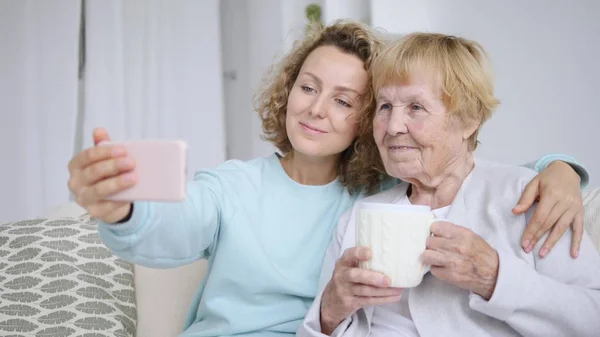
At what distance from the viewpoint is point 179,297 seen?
1.88 m

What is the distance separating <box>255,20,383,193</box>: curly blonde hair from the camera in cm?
164

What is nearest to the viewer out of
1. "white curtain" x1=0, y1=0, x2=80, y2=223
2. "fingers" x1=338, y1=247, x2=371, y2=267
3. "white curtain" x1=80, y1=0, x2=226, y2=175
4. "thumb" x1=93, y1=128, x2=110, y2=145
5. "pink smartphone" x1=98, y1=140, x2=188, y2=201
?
"pink smartphone" x1=98, y1=140, x2=188, y2=201

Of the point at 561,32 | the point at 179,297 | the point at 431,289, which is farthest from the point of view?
the point at 561,32

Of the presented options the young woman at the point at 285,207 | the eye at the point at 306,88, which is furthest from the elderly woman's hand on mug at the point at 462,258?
the eye at the point at 306,88

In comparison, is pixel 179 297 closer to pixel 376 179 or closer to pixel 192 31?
pixel 376 179

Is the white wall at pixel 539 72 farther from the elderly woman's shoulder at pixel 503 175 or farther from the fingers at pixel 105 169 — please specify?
the fingers at pixel 105 169

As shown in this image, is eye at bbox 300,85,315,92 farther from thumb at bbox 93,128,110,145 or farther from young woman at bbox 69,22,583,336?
thumb at bbox 93,128,110,145

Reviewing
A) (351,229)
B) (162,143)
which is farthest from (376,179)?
(162,143)

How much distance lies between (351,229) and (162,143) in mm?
653

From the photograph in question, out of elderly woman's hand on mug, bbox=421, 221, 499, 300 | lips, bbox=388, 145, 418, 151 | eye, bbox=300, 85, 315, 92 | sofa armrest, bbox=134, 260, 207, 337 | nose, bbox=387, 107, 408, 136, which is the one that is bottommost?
sofa armrest, bbox=134, 260, 207, 337

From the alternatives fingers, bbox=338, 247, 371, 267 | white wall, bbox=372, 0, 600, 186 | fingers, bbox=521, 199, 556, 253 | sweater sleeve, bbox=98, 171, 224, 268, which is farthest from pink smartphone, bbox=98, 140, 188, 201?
white wall, bbox=372, 0, 600, 186

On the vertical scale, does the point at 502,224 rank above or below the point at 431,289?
above

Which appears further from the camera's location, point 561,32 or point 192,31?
point 192,31

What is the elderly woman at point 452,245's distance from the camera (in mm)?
1136
